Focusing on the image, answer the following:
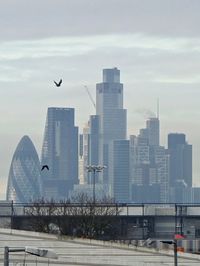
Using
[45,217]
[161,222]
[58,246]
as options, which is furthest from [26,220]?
[58,246]

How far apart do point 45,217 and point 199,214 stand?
20869mm

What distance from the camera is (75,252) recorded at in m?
87.6

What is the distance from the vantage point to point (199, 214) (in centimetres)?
16088

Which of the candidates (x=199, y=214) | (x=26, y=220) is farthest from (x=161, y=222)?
(x=26, y=220)

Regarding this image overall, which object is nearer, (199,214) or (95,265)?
(95,265)

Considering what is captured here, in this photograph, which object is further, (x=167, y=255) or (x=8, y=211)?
(x=8, y=211)

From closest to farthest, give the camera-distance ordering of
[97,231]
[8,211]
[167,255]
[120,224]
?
[167,255]
[97,231]
[120,224]
[8,211]

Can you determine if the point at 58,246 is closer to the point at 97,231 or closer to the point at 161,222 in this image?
the point at 97,231

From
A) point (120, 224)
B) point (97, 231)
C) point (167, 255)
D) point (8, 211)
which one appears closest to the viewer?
point (167, 255)

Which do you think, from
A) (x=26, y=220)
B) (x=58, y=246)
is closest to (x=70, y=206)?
(x=26, y=220)

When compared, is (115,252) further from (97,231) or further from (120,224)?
(120,224)

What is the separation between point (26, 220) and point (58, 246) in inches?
2567

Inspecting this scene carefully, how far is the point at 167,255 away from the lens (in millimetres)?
85875

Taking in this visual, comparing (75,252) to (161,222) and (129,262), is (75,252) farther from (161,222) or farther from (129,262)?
(161,222)
